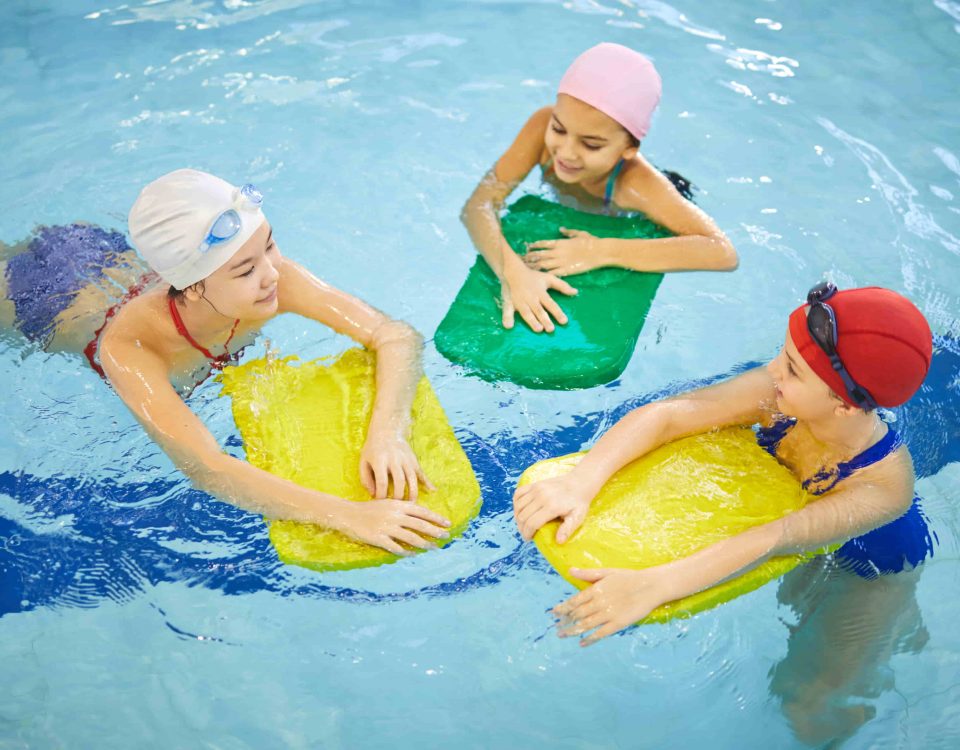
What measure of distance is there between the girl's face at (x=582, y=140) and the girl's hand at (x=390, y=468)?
149cm

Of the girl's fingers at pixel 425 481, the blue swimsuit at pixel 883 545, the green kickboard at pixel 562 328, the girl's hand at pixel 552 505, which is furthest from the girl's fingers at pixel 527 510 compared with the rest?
the blue swimsuit at pixel 883 545

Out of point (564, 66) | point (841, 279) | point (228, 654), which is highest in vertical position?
point (564, 66)

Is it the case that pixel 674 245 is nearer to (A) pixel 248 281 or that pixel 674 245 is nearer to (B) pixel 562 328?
(B) pixel 562 328

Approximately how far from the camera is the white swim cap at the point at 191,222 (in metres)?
2.90

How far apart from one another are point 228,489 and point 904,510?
82.3 inches

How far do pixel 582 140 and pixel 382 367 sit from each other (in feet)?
4.28

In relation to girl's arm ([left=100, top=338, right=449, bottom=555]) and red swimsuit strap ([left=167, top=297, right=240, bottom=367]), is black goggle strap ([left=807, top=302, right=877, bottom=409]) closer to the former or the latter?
girl's arm ([left=100, top=338, right=449, bottom=555])

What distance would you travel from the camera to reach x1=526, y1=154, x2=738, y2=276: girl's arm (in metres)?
3.90

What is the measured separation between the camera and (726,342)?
14.4 ft

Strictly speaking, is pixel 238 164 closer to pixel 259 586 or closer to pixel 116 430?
pixel 116 430

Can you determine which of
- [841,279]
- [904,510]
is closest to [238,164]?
[841,279]

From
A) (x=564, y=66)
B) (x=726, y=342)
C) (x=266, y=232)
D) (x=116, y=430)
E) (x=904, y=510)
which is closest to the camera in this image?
(x=904, y=510)

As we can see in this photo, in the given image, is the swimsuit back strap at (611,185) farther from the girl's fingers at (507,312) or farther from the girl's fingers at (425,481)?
the girl's fingers at (425,481)

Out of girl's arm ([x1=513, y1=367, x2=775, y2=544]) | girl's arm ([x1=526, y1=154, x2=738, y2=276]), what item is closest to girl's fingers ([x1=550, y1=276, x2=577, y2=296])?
girl's arm ([x1=526, y1=154, x2=738, y2=276])
